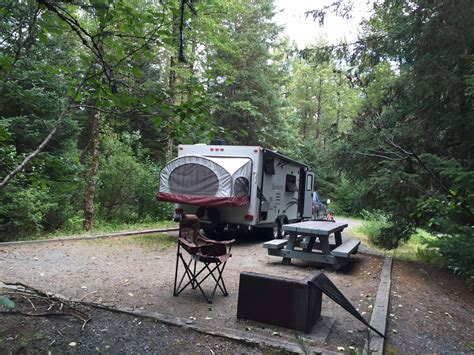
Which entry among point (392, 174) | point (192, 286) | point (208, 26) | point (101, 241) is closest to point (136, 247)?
point (101, 241)

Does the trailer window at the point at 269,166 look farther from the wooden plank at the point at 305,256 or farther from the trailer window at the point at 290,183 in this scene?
the wooden plank at the point at 305,256

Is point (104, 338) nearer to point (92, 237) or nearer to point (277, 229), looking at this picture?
point (92, 237)

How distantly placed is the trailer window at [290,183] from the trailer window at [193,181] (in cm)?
358

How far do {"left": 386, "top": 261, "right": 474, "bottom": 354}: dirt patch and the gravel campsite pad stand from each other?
0.06ft

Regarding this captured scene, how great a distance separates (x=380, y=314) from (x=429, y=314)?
0.82m

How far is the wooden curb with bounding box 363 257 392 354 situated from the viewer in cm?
362

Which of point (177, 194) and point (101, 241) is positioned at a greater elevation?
point (177, 194)

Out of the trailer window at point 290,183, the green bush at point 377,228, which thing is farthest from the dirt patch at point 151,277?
the trailer window at point 290,183

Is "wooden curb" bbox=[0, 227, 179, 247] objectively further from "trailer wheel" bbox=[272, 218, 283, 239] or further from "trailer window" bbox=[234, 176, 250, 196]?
"trailer window" bbox=[234, 176, 250, 196]

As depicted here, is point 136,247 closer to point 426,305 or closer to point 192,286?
point 192,286

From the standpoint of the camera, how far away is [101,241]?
29.9 feet

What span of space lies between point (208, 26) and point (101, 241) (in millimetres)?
8183

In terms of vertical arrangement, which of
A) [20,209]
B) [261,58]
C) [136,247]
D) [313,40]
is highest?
[313,40]

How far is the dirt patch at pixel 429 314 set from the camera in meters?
3.87
